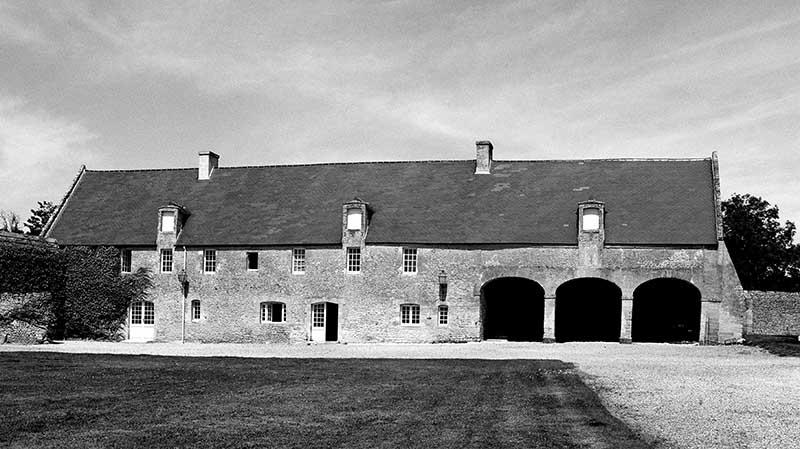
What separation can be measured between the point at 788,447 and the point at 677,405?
11.5ft

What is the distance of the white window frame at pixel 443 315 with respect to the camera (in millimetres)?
35125

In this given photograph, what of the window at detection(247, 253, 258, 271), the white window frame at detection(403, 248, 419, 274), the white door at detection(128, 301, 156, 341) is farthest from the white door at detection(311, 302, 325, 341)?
the white door at detection(128, 301, 156, 341)

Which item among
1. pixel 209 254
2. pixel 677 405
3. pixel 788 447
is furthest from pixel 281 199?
pixel 788 447

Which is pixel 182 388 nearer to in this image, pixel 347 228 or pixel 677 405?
pixel 677 405

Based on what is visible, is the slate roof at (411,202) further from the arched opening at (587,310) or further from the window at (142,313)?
the arched opening at (587,310)

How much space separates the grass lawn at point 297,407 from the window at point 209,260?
637 inches

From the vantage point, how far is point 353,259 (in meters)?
36.2

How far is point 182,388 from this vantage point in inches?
634

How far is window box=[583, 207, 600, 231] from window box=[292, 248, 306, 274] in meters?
11.8

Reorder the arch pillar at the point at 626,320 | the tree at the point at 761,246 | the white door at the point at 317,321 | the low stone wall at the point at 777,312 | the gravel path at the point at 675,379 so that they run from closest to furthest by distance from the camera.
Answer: the gravel path at the point at 675,379 < the arch pillar at the point at 626,320 < the white door at the point at 317,321 < the low stone wall at the point at 777,312 < the tree at the point at 761,246

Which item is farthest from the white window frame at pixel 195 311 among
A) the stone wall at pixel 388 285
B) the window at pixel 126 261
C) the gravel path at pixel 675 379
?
the window at pixel 126 261

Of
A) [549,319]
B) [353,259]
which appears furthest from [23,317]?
[549,319]

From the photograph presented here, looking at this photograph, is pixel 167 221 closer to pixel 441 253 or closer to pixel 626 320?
pixel 441 253

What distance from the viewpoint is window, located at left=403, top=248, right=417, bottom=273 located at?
35.7 metres
